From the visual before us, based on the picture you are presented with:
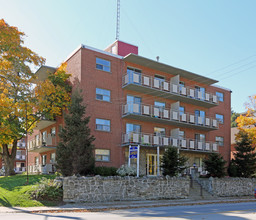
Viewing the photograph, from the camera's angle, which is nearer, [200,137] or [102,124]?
[102,124]

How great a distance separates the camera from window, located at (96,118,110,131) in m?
26.7

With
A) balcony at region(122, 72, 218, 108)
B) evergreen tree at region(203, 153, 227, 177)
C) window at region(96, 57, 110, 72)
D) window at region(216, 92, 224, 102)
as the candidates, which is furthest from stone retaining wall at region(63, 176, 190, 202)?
window at region(216, 92, 224, 102)

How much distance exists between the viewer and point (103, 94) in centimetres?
2747

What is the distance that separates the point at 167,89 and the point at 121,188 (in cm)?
1314

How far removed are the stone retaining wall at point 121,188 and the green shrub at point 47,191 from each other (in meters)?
0.41

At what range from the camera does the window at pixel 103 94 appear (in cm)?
2719

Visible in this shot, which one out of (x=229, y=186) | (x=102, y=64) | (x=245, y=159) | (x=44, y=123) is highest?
(x=102, y=64)

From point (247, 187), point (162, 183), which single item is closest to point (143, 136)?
point (162, 183)

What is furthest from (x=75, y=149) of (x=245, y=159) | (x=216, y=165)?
(x=245, y=159)

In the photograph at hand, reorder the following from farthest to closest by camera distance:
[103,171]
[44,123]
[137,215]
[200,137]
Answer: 1. [200,137]
2. [44,123]
3. [103,171]
4. [137,215]

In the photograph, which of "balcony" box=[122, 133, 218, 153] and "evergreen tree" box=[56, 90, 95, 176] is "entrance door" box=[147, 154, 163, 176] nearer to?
"balcony" box=[122, 133, 218, 153]

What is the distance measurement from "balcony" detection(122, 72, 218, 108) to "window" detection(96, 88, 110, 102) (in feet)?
5.79

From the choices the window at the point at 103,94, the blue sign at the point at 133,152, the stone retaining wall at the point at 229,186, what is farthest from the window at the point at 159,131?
the blue sign at the point at 133,152

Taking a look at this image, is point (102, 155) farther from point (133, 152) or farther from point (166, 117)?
point (166, 117)
